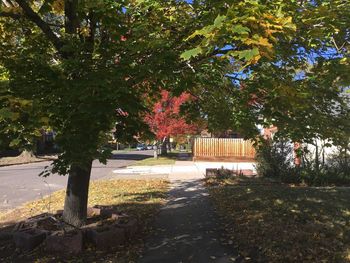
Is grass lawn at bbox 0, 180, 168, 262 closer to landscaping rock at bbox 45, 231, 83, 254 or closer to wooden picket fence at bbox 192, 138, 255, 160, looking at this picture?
landscaping rock at bbox 45, 231, 83, 254

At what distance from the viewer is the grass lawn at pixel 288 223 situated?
6223 millimetres

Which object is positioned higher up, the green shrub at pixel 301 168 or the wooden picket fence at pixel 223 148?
the wooden picket fence at pixel 223 148

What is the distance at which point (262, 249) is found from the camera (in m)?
6.48

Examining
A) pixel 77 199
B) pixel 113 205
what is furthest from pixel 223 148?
pixel 77 199

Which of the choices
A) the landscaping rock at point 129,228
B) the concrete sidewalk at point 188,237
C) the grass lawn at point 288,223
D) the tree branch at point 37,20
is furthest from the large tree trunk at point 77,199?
the grass lawn at point 288,223

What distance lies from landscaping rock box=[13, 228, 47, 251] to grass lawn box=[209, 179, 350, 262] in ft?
9.85

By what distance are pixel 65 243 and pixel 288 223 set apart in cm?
379

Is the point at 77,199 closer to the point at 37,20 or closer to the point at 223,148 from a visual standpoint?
the point at 37,20

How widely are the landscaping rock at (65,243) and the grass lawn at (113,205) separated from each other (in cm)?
13

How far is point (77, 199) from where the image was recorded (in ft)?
25.6

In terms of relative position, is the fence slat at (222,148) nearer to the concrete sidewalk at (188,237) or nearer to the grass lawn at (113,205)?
the grass lawn at (113,205)

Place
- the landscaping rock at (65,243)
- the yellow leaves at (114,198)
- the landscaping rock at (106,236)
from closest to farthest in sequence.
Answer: the landscaping rock at (65,243), the landscaping rock at (106,236), the yellow leaves at (114,198)

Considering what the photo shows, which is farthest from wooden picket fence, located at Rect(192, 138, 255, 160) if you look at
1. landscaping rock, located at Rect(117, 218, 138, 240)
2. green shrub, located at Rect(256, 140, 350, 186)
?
landscaping rock, located at Rect(117, 218, 138, 240)

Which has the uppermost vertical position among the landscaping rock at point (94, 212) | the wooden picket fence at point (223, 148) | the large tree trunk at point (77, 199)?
the wooden picket fence at point (223, 148)
